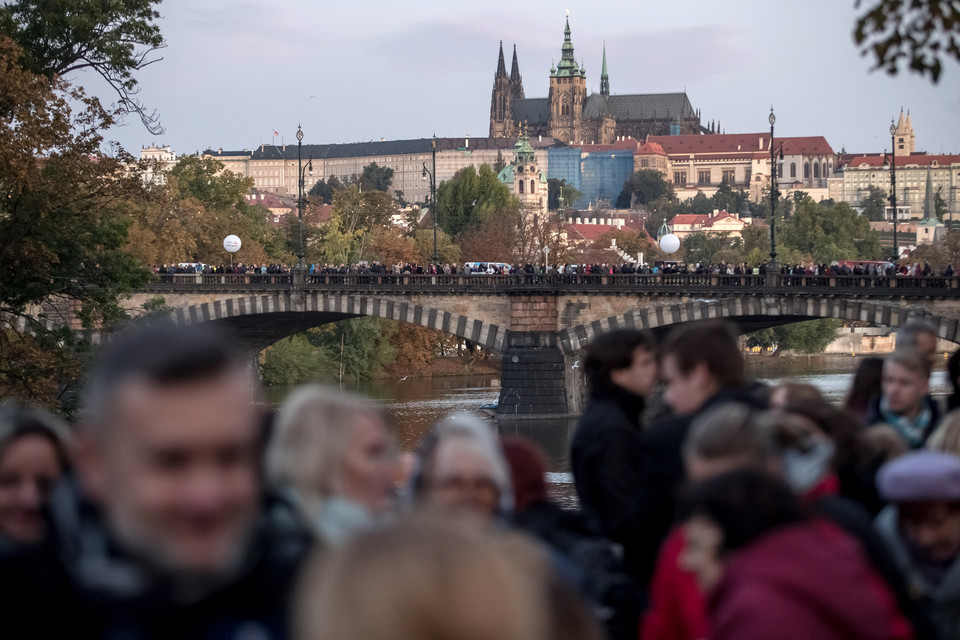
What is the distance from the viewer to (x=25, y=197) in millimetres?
19906

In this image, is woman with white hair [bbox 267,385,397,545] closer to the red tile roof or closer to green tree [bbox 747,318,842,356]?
green tree [bbox 747,318,842,356]

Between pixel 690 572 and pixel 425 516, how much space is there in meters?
1.49

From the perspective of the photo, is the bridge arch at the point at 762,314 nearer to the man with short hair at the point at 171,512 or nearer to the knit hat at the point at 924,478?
the knit hat at the point at 924,478

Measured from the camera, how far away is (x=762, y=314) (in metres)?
38.0

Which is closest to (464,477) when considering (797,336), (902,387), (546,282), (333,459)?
(333,459)

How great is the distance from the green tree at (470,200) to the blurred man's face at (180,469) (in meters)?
73.5

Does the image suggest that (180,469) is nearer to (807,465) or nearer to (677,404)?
(807,465)

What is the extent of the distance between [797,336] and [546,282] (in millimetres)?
31857

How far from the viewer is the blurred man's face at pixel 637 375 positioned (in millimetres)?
5188

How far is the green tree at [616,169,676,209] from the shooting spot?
185250mm

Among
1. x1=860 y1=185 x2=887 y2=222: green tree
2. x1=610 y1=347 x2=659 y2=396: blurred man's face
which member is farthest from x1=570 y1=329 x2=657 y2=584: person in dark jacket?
x1=860 y1=185 x2=887 y2=222: green tree

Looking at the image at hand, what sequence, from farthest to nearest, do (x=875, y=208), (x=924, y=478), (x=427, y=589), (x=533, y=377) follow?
1. (x=875, y=208)
2. (x=533, y=377)
3. (x=924, y=478)
4. (x=427, y=589)

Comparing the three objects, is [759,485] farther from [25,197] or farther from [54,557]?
[25,197]

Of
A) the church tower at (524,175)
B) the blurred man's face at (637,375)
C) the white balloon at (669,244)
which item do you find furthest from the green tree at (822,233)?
the blurred man's face at (637,375)
